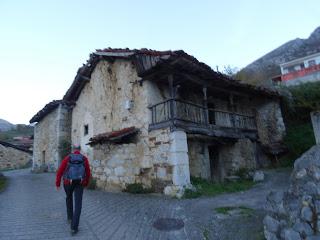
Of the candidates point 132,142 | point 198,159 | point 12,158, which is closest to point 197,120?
point 198,159

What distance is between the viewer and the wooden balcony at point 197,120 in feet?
25.2

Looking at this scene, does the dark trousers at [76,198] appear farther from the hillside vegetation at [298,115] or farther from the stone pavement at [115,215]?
the hillside vegetation at [298,115]

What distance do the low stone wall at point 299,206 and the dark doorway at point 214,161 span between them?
7542mm

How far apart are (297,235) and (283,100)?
12.0m

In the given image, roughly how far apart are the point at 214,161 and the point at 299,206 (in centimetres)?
828

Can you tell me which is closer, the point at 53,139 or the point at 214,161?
the point at 214,161

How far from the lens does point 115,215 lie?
16.9 ft

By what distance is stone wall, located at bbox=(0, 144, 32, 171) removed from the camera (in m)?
18.4

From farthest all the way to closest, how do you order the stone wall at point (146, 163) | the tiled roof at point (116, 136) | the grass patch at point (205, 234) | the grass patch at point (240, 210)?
1. the tiled roof at point (116, 136)
2. the stone wall at point (146, 163)
3. the grass patch at point (240, 210)
4. the grass patch at point (205, 234)

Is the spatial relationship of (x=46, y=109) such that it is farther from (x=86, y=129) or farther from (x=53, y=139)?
(x=86, y=129)

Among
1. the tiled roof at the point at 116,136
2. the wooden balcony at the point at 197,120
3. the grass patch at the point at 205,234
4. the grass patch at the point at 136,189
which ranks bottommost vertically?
the grass patch at the point at 205,234

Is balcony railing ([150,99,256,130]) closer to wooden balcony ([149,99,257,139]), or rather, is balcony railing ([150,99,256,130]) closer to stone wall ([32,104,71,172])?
wooden balcony ([149,99,257,139])

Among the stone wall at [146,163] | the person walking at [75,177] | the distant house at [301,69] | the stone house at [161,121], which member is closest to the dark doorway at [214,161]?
the stone house at [161,121]

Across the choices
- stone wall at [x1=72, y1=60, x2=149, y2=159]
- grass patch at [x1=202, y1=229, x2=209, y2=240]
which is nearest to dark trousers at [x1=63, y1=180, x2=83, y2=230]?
grass patch at [x1=202, y1=229, x2=209, y2=240]
